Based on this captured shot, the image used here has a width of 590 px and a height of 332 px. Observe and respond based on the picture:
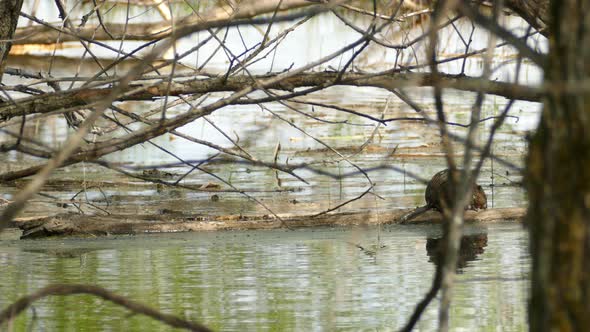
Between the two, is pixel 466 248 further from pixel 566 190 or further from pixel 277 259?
pixel 566 190

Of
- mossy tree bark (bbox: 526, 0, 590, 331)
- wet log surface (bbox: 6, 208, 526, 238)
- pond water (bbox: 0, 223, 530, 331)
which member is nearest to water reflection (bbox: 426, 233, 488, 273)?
pond water (bbox: 0, 223, 530, 331)

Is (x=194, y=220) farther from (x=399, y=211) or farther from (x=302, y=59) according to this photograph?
(x=302, y=59)

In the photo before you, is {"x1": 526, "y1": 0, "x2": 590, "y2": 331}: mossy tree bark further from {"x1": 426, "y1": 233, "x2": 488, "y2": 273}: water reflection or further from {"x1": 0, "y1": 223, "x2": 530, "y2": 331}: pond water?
{"x1": 426, "y1": 233, "x2": 488, "y2": 273}: water reflection

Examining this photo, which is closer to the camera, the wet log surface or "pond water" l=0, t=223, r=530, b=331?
"pond water" l=0, t=223, r=530, b=331

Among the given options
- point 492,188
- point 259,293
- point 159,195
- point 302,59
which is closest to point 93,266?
point 259,293

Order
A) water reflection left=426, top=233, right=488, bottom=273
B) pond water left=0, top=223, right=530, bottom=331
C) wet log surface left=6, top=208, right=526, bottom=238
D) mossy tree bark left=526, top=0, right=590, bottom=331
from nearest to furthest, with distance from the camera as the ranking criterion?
1. mossy tree bark left=526, top=0, right=590, bottom=331
2. pond water left=0, top=223, right=530, bottom=331
3. water reflection left=426, top=233, right=488, bottom=273
4. wet log surface left=6, top=208, right=526, bottom=238

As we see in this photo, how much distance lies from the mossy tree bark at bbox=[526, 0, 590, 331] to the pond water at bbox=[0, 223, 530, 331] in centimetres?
184

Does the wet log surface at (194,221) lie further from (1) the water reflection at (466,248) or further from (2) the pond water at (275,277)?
(1) the water reflection at (466,248)

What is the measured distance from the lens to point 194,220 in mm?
5949

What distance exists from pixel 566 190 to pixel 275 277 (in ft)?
9.45

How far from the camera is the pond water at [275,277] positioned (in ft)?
12.8

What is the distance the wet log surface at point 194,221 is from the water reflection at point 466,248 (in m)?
0.37

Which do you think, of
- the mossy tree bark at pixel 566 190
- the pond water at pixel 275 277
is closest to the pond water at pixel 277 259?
the pond water at pixel 275 277

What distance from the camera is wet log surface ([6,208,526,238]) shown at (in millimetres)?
5766
